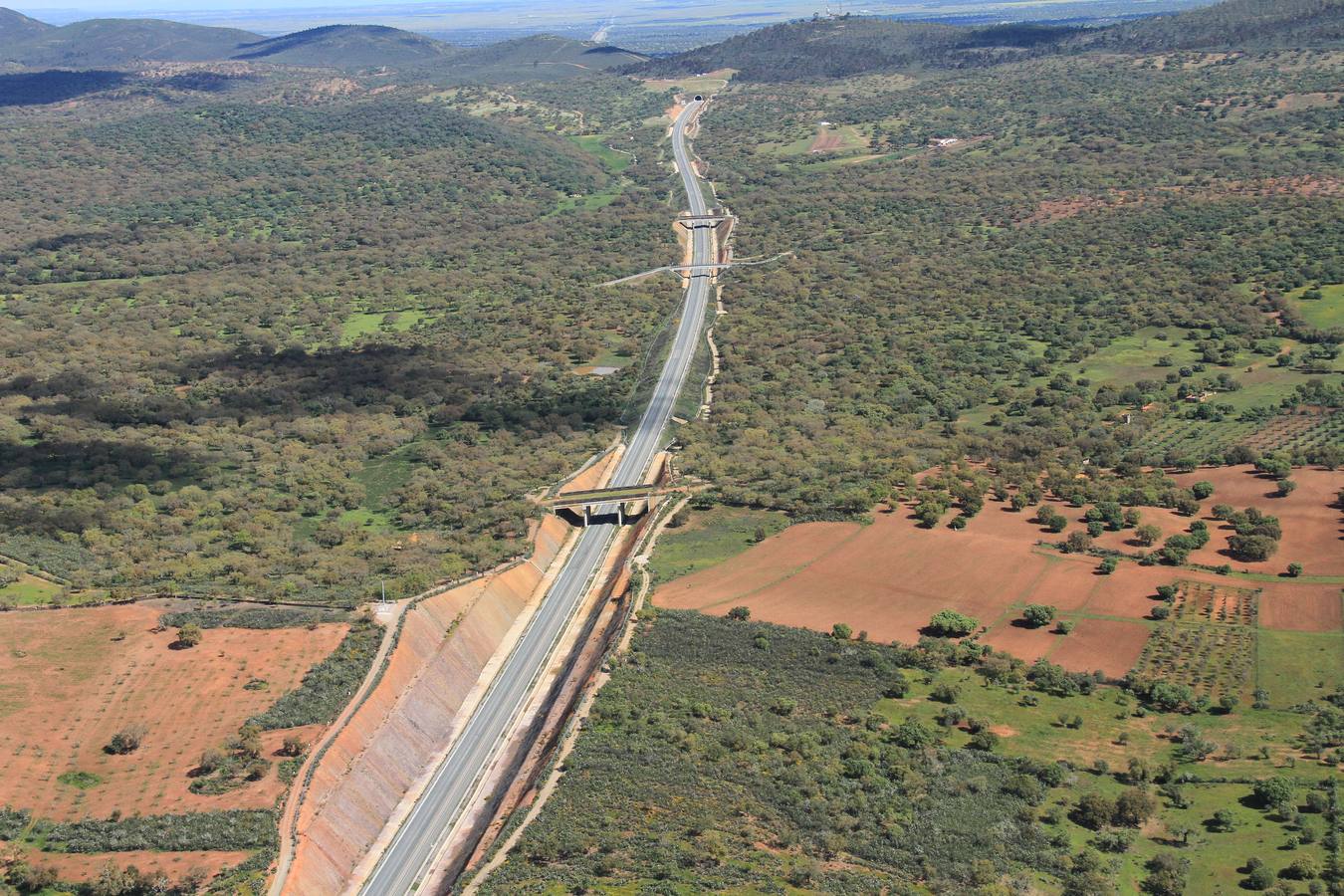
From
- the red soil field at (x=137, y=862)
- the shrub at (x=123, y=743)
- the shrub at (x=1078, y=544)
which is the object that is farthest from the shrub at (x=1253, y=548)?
the shrub at (x=123, y=743)

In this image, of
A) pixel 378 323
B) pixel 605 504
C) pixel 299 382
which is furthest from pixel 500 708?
pixel 378 323

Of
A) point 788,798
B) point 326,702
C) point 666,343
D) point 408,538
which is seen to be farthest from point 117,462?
point 788,798

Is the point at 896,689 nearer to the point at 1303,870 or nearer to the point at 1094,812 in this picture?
the point at 1094,812

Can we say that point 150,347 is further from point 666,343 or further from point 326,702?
point 326,702

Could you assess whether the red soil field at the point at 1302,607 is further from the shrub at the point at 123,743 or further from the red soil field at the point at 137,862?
the shrub at the point at 123,743

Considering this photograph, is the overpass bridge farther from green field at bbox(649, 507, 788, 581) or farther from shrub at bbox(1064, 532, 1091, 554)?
shrub at bbox(1064, 532, 1091, 554)

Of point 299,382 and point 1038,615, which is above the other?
point 299,382
